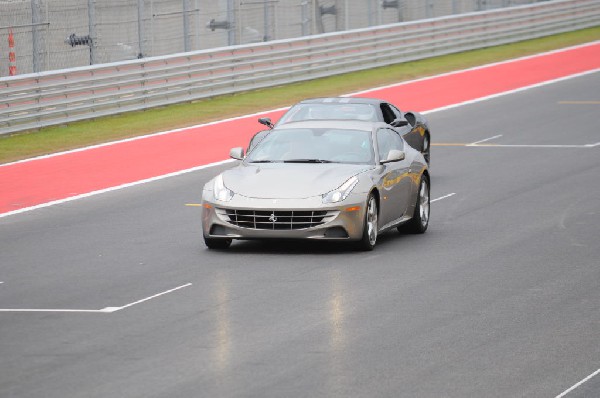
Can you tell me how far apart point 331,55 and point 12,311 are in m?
26.8

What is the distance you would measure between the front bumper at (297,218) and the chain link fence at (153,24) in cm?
1409

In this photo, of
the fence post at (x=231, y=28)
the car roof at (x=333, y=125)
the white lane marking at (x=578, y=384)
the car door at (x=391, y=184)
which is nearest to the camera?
the white lane marking at (x=578, y=384)

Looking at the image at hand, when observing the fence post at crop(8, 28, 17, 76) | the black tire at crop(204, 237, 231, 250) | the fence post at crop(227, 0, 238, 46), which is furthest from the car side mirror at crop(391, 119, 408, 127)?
the fence post at crop(227, 0, 238, 46)

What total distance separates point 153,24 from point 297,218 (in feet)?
62.9

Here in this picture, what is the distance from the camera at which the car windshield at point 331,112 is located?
20109mm

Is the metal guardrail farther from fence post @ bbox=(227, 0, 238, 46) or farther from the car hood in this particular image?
the car hood

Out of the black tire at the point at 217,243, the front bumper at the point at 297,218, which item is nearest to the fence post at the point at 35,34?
the black tire at the point at 217,243

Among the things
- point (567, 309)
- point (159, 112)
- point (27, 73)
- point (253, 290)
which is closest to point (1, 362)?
point (253, 290)

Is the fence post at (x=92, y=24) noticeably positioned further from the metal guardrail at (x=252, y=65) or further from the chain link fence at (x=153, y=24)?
the metal guardrail at (x=252, y=65)

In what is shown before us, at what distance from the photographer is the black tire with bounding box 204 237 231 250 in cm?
1545

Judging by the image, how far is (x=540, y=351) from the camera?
409 inches

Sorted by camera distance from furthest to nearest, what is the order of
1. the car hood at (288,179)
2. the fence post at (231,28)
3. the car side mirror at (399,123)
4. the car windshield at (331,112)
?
the fence post at (231,28) → the car windshield at (331,112) → the car side mirror at (399,123) → the car hood at (288,179)

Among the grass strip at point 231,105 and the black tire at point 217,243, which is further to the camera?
the grass strip at point 231,105

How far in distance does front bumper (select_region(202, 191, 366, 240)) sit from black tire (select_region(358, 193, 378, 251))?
0.11 metres
